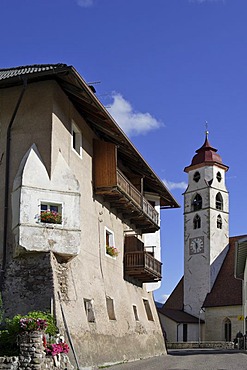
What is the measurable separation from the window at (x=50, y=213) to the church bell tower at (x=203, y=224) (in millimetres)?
46328

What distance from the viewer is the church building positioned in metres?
62.9

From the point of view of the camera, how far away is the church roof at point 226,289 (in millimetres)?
62219

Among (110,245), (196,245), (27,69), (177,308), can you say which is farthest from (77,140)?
(177,308)

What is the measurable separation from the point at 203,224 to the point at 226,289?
831 centimetres

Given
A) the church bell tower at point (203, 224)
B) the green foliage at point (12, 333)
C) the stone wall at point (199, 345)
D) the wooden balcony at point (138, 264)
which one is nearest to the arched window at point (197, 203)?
the church bell tower at point (203, 224)

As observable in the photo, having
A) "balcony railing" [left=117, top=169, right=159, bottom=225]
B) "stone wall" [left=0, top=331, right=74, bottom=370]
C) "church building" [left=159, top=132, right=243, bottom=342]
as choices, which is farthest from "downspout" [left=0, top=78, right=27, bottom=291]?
"church building" [left=159, top=132, right=243, bottom=342]

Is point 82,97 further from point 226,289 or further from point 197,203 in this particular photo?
point 197,203

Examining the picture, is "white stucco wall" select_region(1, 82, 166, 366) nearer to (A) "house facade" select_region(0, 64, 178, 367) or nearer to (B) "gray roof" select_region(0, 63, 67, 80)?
(A) "house facade" select_region(0, 64, 178, 367)

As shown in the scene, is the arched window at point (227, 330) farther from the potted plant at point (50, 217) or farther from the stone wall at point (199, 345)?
the potted plant at point (50, 217)

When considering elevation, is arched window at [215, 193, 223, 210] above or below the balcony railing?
above

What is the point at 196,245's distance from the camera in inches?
2741

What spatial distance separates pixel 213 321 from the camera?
63.4 meters

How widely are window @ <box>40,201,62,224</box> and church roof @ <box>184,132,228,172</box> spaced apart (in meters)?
51.5

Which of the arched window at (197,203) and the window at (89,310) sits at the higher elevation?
the arched window at (197,203)
